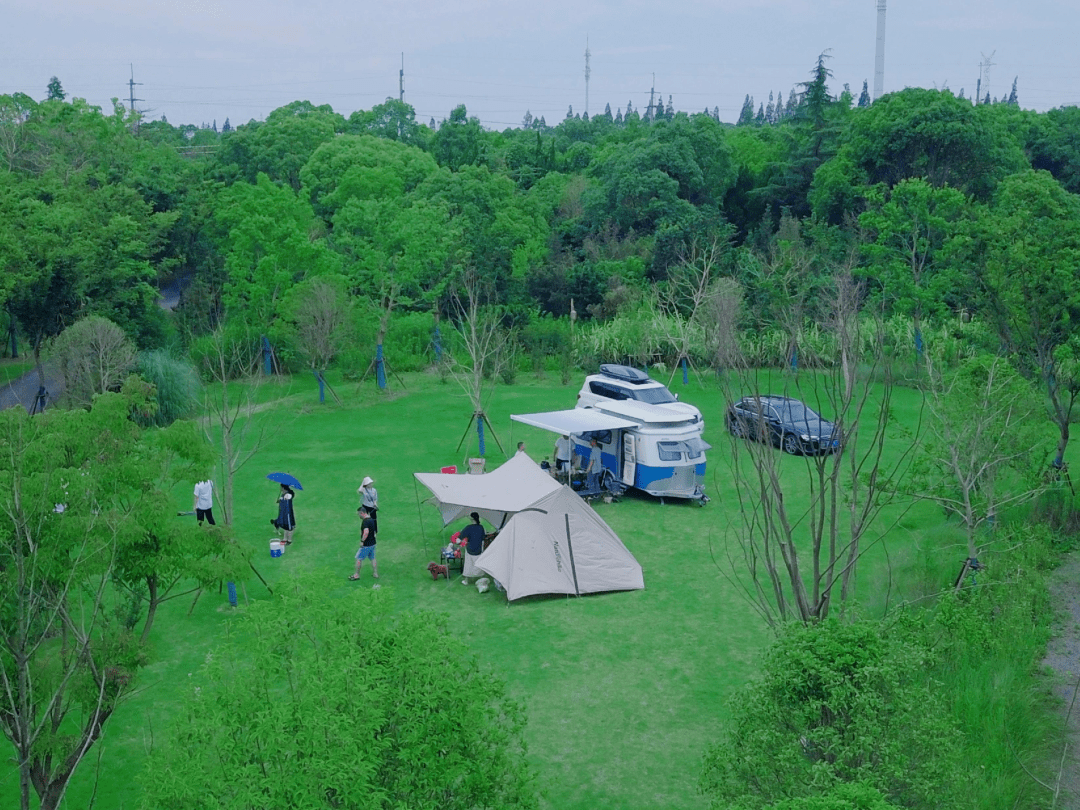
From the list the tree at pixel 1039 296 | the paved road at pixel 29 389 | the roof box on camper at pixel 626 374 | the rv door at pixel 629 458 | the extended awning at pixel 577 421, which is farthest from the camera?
the paved road at pixel 29 389

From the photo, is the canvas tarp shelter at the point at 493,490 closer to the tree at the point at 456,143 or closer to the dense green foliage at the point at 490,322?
the dense green foliage at the point at 490,322

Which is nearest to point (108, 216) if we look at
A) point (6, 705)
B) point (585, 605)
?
point (585, 605)

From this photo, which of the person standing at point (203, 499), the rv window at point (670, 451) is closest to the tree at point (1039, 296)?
the rv window at point (670, 451)

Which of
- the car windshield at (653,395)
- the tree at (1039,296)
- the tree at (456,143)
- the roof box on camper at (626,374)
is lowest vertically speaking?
the car windshield at (653,395)

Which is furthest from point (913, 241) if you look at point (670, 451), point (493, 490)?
point (493, 490)

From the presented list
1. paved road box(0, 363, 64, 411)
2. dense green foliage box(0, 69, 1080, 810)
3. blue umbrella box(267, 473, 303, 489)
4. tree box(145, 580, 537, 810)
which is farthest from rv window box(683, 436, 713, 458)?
paved road box(0, 363, 64, 411)

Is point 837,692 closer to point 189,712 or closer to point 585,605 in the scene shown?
point 189,712
